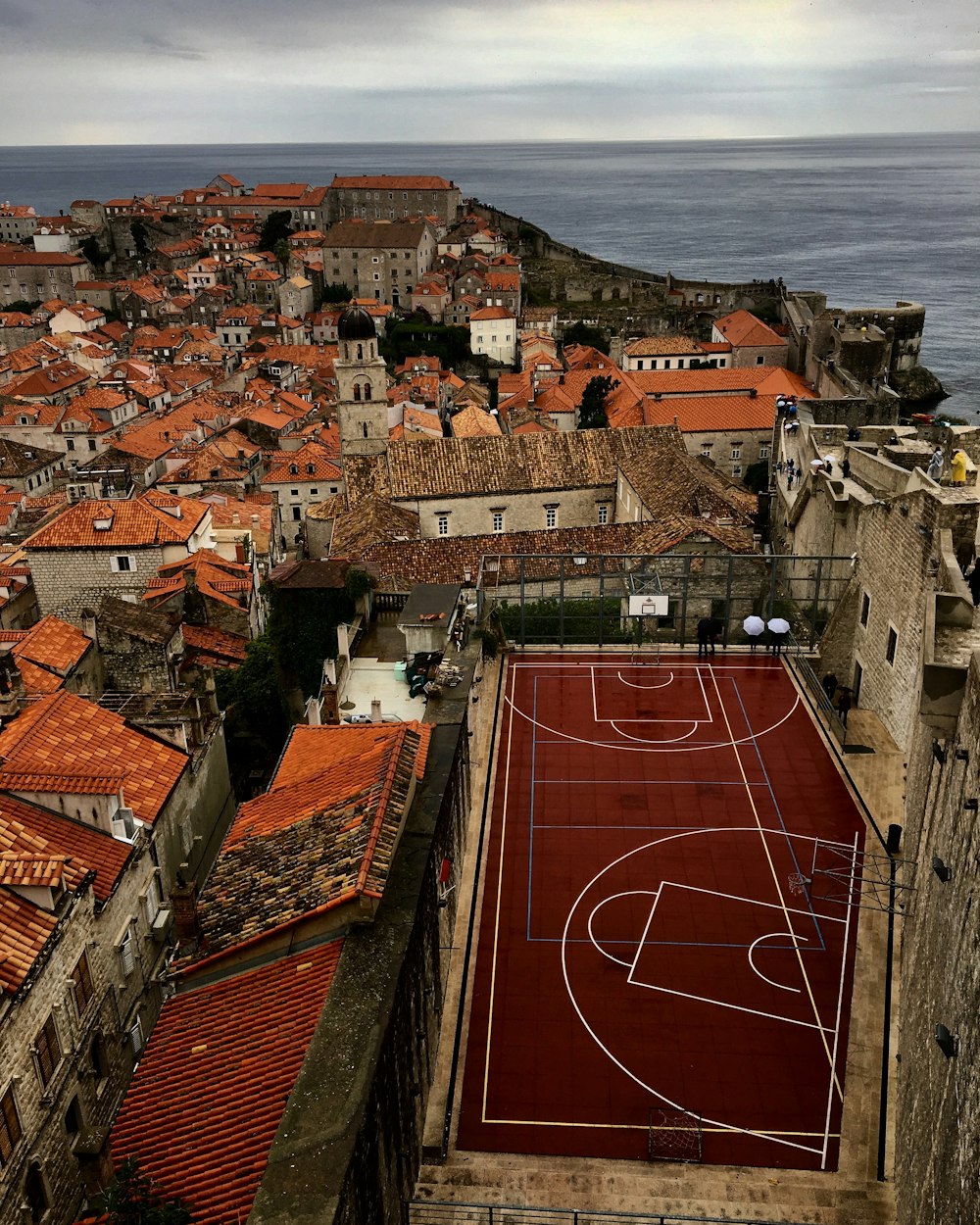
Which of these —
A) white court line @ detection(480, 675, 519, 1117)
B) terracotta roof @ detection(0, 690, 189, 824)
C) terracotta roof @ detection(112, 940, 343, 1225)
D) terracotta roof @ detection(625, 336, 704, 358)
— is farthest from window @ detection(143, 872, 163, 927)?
terracotta roof @ detection(625, 336, 704, 358)

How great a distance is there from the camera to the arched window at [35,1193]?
12.3 metres

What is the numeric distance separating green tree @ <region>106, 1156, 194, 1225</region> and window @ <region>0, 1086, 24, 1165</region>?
3.29m

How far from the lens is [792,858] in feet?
56.7

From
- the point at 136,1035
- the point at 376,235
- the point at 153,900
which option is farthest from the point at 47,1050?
the point at 376,235

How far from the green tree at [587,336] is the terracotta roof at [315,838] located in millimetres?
83961

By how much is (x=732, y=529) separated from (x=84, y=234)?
12884cm

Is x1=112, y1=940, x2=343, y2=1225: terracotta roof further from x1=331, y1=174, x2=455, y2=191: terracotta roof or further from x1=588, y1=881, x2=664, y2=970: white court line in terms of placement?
x1=331, y1=174, x2=455, y2=191: terracotta roof

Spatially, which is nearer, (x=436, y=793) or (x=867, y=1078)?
(x=867, y=1078)

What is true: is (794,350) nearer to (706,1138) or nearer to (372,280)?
(372,280)

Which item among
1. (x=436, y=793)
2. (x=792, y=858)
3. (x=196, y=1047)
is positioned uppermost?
(x=436, y=793)

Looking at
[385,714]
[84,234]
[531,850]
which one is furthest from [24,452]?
[84,234]

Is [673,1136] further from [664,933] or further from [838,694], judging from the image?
[838,694]

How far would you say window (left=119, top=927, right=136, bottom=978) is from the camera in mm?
15555

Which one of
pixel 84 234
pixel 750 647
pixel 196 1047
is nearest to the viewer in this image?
pixel 196 1047
